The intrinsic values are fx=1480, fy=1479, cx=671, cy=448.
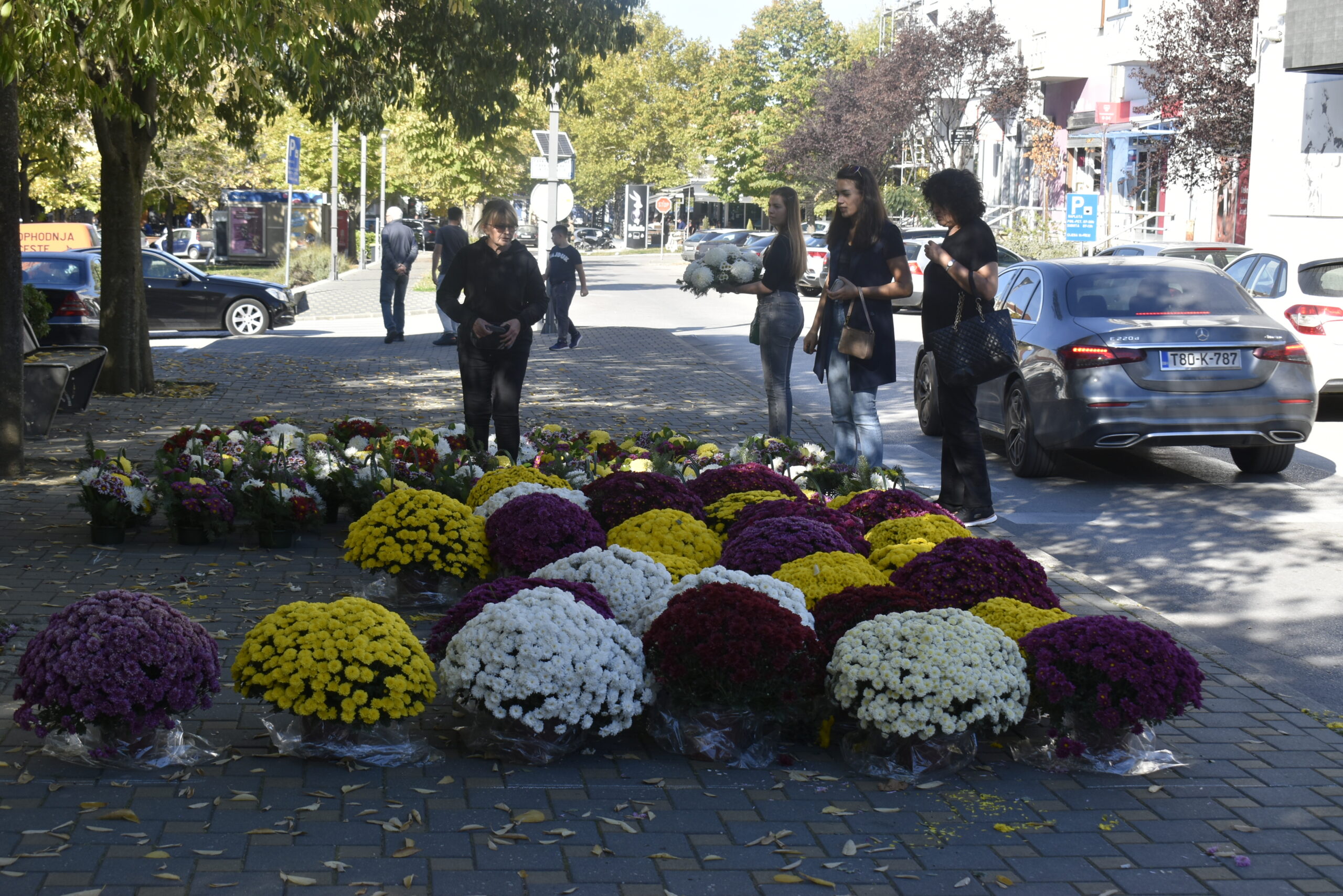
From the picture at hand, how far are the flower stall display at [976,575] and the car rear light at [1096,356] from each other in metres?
4.60

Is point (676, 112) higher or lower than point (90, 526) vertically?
higher

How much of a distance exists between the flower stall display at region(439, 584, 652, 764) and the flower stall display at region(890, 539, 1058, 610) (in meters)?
1.28

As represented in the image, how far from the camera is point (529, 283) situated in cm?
882

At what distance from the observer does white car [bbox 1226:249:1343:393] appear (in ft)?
43.7

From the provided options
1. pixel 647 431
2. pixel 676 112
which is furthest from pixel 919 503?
pixel 676 112

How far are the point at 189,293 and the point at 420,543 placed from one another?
16686 mm

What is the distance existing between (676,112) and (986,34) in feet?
117

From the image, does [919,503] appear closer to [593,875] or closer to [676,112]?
[593,875]

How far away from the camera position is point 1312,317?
13.4m

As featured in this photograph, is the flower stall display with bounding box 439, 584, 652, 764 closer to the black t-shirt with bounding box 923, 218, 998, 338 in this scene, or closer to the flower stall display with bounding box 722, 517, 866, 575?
the flower stall display with bounding box 722, 517, 866, 575

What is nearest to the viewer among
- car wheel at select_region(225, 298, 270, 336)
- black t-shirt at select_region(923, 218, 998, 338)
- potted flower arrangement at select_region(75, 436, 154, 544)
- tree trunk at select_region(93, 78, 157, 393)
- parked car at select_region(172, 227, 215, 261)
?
potted flower arrangement at select_region(75, 436, 154, 544)

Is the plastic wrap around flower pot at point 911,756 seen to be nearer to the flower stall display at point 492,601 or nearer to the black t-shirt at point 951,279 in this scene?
the flower stall display at point 492,601

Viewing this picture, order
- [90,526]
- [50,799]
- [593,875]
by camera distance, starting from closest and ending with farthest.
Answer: [593,875] < [50,799] < [90,526]

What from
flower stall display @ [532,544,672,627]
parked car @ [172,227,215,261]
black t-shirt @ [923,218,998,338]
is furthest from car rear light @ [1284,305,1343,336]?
parked car @ [172,227,215,261]
